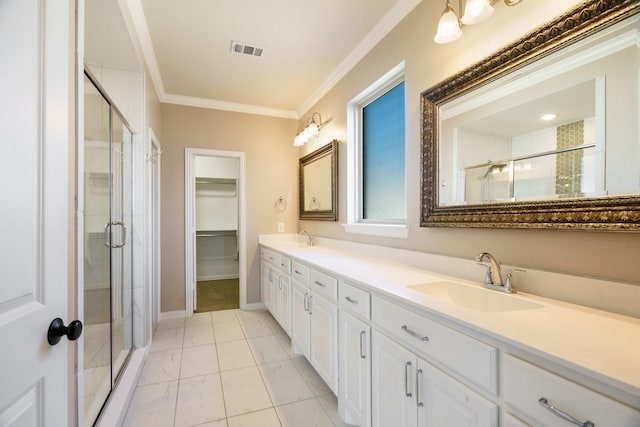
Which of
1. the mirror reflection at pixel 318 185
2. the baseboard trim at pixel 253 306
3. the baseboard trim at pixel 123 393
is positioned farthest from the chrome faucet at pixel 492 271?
the baseboard trim at pixel 253 306

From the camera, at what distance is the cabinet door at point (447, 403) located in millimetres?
881

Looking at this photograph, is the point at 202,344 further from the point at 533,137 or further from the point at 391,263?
the point at 533,137

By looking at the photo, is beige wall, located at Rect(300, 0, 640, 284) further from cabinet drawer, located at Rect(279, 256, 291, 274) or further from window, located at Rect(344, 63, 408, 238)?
cabinet drawer, located at Rect(279, 256, 291, 274)

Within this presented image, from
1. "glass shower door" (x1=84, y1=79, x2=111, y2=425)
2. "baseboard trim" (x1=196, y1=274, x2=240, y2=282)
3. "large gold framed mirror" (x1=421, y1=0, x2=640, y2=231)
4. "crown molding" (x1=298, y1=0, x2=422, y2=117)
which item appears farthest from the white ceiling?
"baseboard trim" (x1=196, y1=274, x2=240, y2=282)

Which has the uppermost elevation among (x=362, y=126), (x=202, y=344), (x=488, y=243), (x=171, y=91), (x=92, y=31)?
(x=171, y=91)

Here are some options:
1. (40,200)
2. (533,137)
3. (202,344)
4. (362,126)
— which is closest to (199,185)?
(202,344)

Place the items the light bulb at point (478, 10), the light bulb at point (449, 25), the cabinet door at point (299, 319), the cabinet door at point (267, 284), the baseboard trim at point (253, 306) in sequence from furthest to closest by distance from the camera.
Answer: the baseboard trim at point (253, 306) → the cabinet door at point (267, 284) → the cabinet door at point (299, 319) → the light bulb at point (449, 25) → the light bulb at point (478, 10)

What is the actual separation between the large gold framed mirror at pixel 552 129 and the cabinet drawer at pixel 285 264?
1464 mm

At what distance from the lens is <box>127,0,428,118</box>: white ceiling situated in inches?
80.4

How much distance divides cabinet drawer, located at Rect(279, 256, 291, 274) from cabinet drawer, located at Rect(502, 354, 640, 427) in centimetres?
202

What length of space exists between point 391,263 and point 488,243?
0.73 m

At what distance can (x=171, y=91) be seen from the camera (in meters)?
3.38

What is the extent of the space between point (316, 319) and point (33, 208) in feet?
5.61

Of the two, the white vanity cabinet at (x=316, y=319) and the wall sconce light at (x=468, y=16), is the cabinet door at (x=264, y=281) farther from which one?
the wall sconce light at (x=468, y=16)
